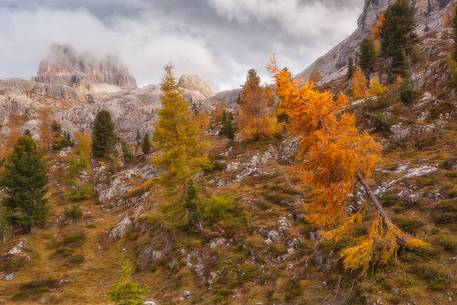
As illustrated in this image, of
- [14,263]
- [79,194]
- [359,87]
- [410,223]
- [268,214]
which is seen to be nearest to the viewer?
[410,223]

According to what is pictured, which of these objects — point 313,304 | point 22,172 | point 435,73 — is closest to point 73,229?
point 22,172

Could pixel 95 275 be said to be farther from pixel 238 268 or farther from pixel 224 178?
pixel 224 178

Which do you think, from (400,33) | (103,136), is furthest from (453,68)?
(103,136)

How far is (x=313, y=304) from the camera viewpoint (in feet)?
61.0

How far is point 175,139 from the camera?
32.7 meters

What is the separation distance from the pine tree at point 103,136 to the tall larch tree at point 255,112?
113 feet

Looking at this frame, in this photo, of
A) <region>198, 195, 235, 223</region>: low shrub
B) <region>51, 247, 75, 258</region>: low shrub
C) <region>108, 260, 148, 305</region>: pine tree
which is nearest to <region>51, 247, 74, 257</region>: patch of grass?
<region>51, 247, 75, 258</region>: low shrub

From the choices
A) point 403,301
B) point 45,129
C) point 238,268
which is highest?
point 45,129

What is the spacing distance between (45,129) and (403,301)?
312ft

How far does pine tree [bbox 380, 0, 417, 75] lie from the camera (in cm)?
6556

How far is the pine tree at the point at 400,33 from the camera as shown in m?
65.6

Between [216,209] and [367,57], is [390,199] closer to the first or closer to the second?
[216,209]

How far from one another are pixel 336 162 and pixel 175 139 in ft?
59.7

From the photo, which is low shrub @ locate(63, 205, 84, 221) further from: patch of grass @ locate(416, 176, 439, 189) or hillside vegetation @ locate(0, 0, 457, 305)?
patch of grass @ locate(416, 176, 439, 189)
